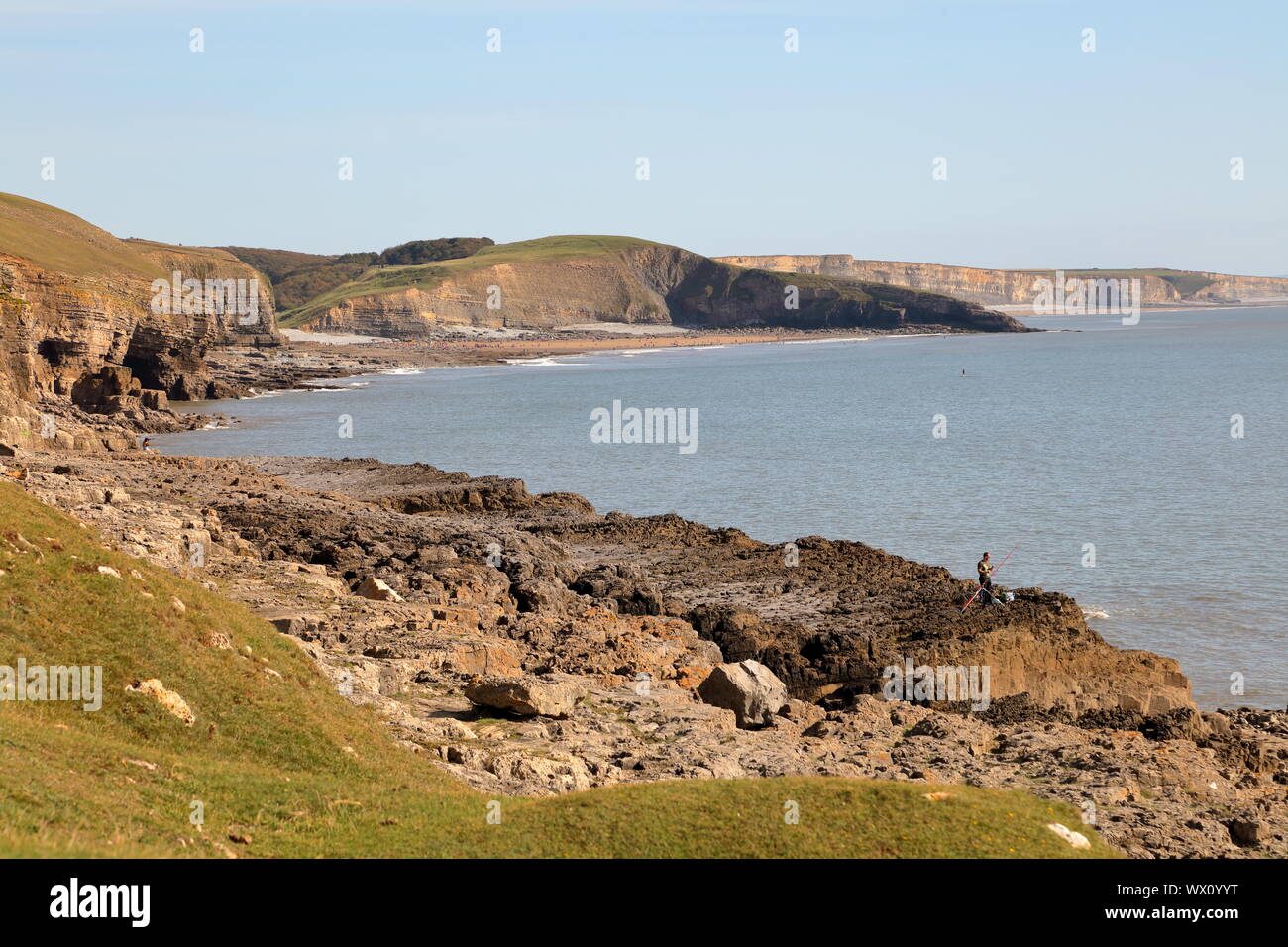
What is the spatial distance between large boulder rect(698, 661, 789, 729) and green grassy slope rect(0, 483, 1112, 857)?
6.63m

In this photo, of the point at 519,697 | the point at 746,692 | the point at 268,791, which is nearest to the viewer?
the point at 268,791

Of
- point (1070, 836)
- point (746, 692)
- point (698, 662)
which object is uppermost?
point (1070, 836)

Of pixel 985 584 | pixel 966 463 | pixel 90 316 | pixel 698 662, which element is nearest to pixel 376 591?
pixel 698 662

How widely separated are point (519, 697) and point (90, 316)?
6920cm

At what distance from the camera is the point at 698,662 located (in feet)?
80.3

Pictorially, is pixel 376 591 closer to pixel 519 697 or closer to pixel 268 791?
pixel 519 697

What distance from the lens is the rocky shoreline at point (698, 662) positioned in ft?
59.0

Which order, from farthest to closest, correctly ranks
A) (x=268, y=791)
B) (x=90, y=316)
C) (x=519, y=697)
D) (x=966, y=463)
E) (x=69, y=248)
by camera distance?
(x=69, y=248) → (x=90, y=316) → (x=966, y=463) → (x=519, y=697) → (x=268, y=791)

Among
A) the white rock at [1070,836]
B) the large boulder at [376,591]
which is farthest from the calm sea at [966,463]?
the large boulder at [376,591]

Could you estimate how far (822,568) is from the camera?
1356 inches

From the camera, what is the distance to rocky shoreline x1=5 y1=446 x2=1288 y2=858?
18.0m

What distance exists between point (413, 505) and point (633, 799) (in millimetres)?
34386
